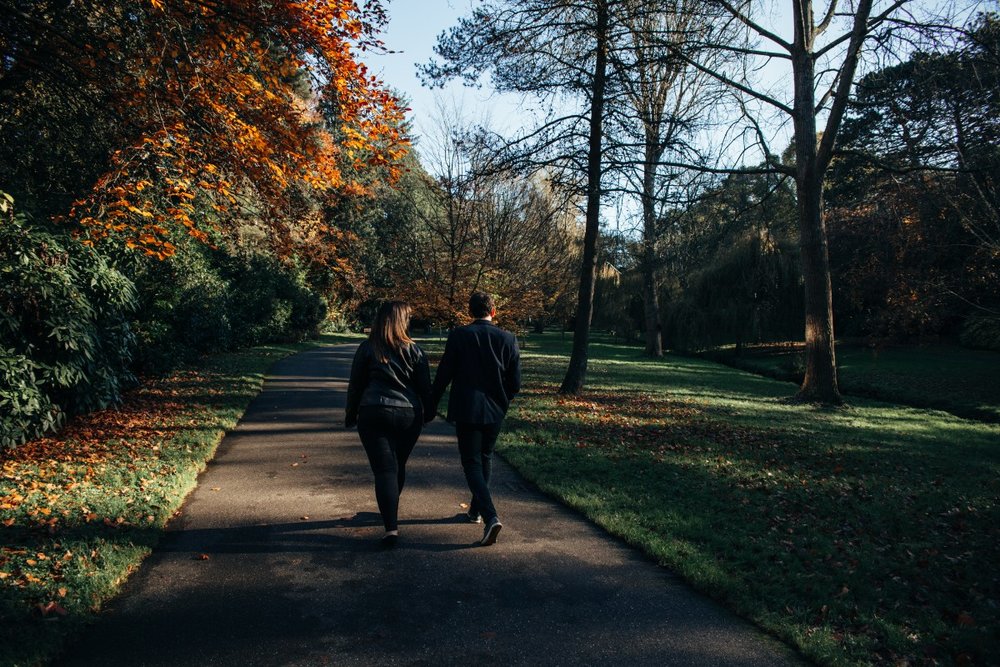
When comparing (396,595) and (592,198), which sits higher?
(592,198)

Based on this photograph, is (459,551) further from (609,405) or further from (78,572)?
(609,405)

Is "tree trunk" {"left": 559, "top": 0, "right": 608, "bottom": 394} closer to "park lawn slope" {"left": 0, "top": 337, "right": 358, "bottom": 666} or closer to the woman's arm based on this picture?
"park lawn slope" {"left": 0, "top": 337, "right": 358, "bottom": 666}

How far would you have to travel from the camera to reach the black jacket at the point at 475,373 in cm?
481

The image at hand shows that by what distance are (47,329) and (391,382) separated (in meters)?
5.61

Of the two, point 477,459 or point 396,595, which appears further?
point 477,459

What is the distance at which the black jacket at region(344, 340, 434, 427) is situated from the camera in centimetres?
468

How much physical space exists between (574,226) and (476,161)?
61.5 feet

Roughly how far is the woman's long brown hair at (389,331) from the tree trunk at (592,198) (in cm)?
850

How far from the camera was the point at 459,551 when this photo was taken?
4.62 meters

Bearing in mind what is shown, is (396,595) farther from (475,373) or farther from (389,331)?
(389,331)

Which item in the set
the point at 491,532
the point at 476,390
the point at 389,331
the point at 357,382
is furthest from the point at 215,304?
the point at 491,532

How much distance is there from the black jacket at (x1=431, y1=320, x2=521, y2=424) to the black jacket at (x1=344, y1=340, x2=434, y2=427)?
0.13 m

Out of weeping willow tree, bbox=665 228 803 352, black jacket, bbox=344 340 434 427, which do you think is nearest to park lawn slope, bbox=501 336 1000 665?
black jacket, bbox=344 340 434 427

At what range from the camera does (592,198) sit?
1313 cm
